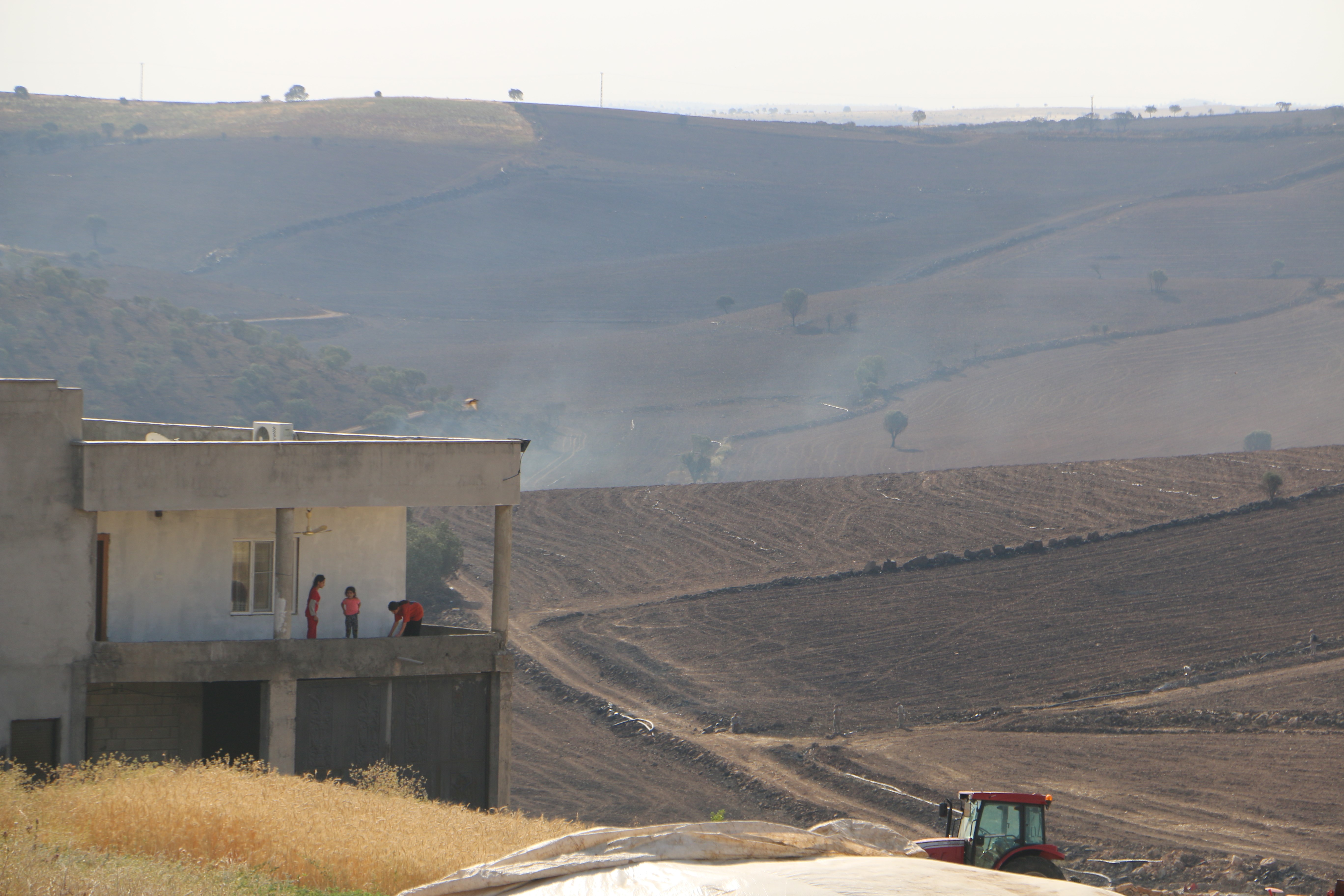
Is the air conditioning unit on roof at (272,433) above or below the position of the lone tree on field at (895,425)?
below

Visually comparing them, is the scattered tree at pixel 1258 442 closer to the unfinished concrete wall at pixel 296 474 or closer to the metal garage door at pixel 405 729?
the unfinished concrete wall at pixel 296 474

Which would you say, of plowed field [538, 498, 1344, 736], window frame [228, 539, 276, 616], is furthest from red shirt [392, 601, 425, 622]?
plowed field [538, 498, 1344, 736]

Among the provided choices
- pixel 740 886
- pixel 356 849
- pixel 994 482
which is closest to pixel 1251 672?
pixel 994 482

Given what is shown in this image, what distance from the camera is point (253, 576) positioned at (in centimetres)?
2052

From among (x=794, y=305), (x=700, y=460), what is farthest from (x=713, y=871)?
(x=794, y=305)

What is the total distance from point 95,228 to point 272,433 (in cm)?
15059

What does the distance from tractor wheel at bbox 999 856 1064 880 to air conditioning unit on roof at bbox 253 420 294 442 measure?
14067mm

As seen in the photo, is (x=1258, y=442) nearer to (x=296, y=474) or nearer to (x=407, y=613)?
(x=407, y=613)

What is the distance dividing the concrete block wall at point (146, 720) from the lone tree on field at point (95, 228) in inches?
5933

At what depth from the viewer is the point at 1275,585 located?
38812 millimetres

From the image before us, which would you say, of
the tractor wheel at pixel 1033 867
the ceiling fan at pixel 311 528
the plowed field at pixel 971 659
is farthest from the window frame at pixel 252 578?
the tractor wheel at pixel 1033 867

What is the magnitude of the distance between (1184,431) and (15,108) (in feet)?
569

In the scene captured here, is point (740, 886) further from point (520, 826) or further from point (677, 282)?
point (677, 282)

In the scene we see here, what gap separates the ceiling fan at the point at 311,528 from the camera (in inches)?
827
